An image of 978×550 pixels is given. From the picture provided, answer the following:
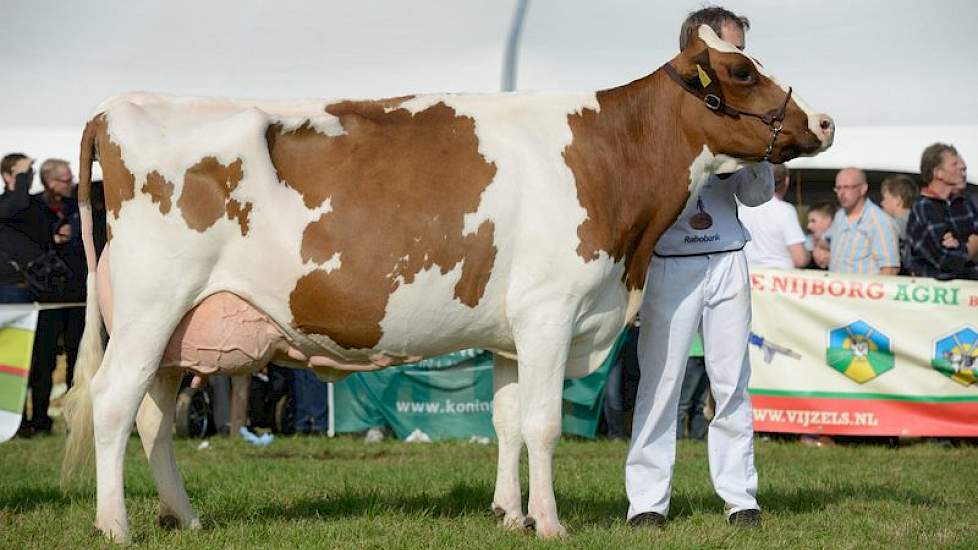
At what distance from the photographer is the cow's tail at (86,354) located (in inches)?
254

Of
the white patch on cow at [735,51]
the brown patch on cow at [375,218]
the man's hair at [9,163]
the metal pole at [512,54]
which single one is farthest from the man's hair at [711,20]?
the metal pole at [512,54]

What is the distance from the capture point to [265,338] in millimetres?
6398

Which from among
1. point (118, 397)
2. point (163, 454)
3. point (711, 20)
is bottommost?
point (163, 454)

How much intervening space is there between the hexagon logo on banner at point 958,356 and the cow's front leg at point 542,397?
6092 mm

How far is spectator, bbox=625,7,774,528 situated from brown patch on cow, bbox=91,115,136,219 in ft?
8.97

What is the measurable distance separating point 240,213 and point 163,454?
55.1 inches

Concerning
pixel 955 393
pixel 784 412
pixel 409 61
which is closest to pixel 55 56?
pixel 409 61

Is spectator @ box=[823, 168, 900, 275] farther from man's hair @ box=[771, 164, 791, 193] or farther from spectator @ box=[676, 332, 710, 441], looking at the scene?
spectator @ box=[676, 332, 710, 441]

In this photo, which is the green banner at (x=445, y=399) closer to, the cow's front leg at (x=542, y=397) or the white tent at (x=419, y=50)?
the white tent at (x=419, y=50)

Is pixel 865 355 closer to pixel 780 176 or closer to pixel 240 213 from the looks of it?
pixel 780 176

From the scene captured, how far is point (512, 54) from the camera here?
16.4 meters

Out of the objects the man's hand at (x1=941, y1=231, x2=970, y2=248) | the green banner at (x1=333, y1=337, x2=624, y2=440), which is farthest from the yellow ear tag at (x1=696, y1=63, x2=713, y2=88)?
the man's hand at (x1=941, y1=231, x2=970, y2=248)

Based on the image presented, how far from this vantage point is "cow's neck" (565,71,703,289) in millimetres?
6609

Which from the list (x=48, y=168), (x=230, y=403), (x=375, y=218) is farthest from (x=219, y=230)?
(x=48, y=168)
